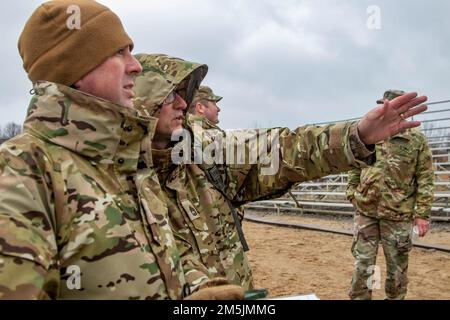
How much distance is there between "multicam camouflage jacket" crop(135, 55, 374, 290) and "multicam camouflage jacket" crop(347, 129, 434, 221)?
2.81 meters

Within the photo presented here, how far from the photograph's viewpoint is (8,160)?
3.80 feet

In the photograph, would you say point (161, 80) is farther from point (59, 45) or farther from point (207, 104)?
point (207, 104)

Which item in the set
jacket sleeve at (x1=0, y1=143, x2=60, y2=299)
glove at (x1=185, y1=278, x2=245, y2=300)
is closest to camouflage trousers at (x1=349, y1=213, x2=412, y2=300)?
glove at (x1=185, y1=278, x2=245, y2=300)

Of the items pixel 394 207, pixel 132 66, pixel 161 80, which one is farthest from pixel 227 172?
pixel 394 207

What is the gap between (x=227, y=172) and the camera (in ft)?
7.30

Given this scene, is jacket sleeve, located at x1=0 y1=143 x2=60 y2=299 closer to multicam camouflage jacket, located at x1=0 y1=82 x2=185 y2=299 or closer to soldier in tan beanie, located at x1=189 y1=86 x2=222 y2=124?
multicam camouflage jacket, located at x1=0 y1=82 x2=185 y2=299

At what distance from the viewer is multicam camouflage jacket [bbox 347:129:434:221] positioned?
459 cm

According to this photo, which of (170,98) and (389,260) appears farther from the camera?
(389,260)

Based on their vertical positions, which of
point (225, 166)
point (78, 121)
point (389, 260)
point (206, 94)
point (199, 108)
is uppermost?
point (206, 94)

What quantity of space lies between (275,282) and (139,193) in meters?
4.76

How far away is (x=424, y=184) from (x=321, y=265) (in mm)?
2577

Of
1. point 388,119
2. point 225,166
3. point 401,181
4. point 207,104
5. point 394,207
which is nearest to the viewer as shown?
point 388,119
